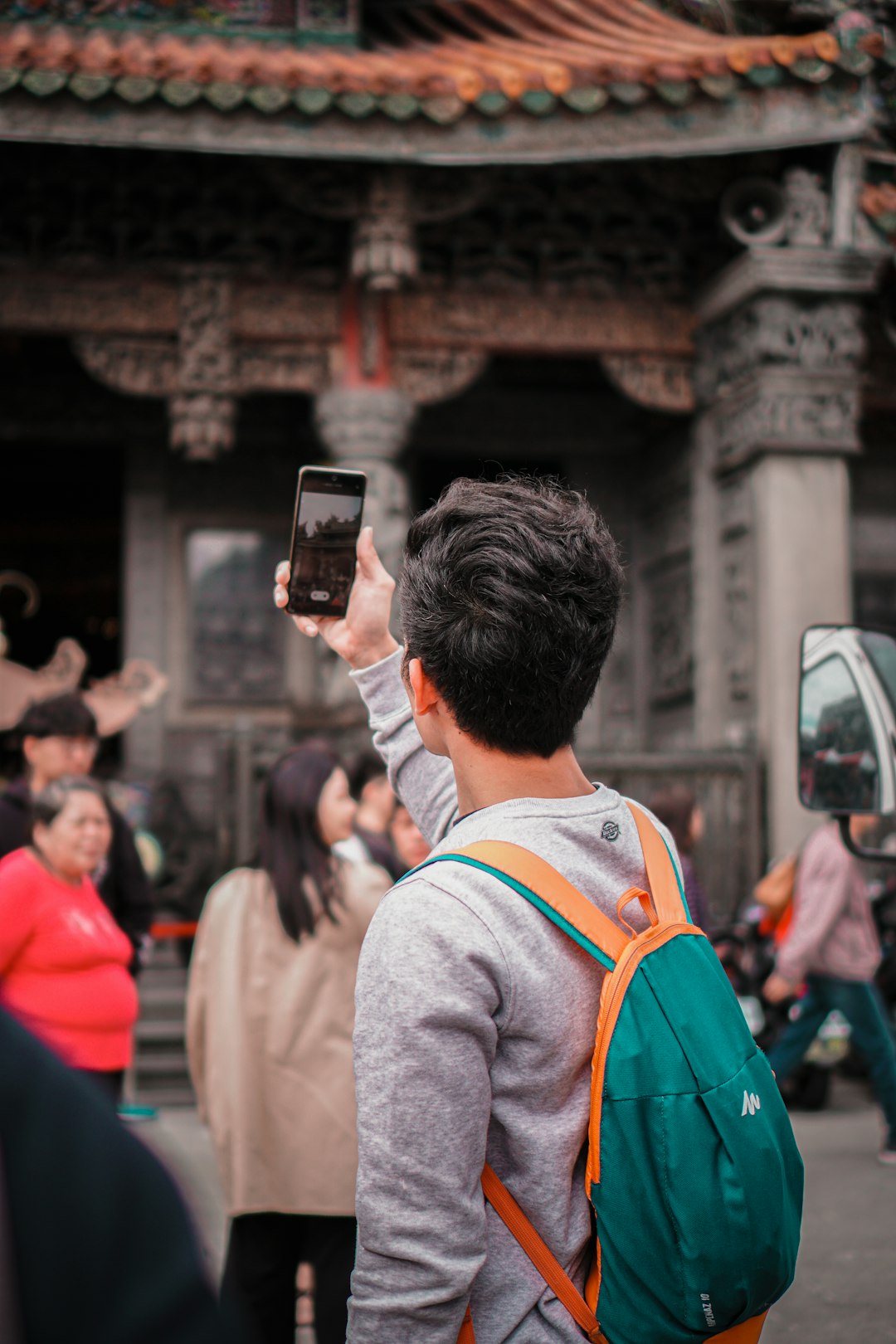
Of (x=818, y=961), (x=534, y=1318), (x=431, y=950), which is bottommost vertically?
(x=818, y=961)

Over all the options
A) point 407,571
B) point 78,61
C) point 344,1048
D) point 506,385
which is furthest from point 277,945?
point 506,385

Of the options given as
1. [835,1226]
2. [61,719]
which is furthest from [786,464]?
[61,719]

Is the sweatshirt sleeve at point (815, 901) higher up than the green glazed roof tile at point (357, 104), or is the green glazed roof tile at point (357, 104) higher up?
the green glazed roof tile at point (357, 104)

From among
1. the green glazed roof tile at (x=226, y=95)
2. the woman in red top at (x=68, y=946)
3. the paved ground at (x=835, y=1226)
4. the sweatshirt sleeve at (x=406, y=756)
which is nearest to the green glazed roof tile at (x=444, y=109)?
the green glazed roof tile at (x=226, y=95)

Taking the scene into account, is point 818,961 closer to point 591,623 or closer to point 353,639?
point 353,639

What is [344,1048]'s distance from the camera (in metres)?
3.28

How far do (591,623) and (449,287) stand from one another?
766 centimetres

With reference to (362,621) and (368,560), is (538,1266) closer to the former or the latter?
(362,621)

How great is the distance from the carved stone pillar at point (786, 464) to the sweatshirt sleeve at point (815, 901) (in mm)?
1579

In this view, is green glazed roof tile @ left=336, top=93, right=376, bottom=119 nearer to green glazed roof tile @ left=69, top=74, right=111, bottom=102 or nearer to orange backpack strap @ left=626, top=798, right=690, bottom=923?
green glazed roof tile @ left=69, top=74, right=111, bottom=102

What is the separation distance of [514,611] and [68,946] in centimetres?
272

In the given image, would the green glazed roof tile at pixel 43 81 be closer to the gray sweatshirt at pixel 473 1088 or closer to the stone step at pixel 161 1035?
the stone step at pixel 161 1035

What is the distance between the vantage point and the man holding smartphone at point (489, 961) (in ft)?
4.72

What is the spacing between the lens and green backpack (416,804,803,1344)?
4.67ft
